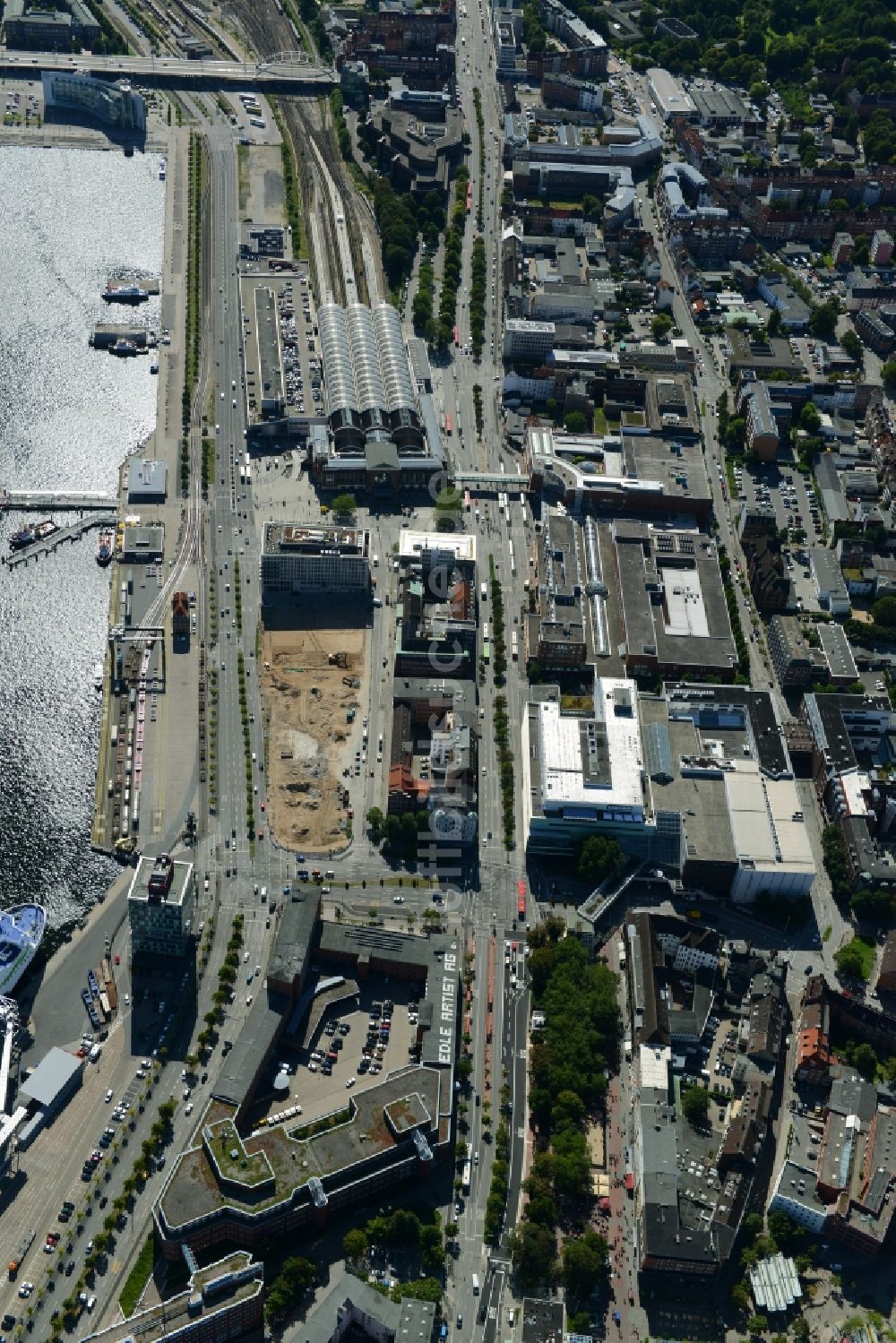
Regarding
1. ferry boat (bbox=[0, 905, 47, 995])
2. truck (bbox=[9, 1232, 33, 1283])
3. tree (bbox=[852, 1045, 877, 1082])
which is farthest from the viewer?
tree (bbox=[852, 1045, 877, 1082])

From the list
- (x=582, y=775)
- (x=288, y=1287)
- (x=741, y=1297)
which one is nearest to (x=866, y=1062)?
(x=741, y=1297)

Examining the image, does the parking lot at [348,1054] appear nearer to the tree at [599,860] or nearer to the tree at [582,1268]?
the tree at [599,860]

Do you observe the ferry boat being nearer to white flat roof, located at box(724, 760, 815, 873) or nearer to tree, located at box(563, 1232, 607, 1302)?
tree, located at box(563, 1232, 607, 1302)

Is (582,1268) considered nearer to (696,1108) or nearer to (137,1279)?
(696,1108)

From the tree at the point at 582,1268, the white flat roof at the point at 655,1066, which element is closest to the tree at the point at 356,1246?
the tree at the point at 582,1268

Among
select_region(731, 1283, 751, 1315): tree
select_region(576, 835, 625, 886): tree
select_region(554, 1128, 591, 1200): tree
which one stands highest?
select_region(576, 835, 625, 886): tree

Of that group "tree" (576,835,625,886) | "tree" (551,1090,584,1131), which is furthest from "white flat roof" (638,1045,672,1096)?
"tree" (576,835,625,886)
